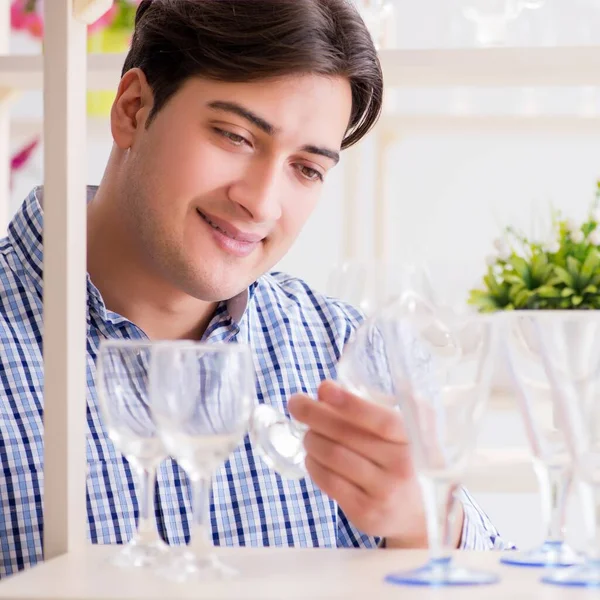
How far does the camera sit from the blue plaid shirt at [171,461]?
1.20m

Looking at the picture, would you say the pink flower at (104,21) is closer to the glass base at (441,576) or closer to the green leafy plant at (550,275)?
the green leafy plant at (550,275)

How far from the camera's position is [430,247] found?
265cm

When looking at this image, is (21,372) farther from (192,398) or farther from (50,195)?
(192,398)

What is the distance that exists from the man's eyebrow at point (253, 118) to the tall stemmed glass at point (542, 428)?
68 cm

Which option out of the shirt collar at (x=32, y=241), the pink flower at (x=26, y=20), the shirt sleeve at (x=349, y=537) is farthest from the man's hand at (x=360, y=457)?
the pink flower at (x=26, y=20)

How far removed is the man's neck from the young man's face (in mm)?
36

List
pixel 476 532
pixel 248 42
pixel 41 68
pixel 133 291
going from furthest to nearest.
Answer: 1. pixel 41 68
2. pixel 133 291
3. pixel 248 42
4. pixel 476 532

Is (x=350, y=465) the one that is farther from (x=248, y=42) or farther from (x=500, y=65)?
(x=500, y=65)

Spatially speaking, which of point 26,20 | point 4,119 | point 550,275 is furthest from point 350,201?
point 26,20

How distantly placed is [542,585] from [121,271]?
92 centimetres

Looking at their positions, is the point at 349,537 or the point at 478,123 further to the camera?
the point at 478,123

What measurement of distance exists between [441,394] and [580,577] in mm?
140

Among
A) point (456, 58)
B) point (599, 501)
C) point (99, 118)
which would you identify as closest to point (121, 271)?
point (456, 58)

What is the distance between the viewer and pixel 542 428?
65 centimetres
